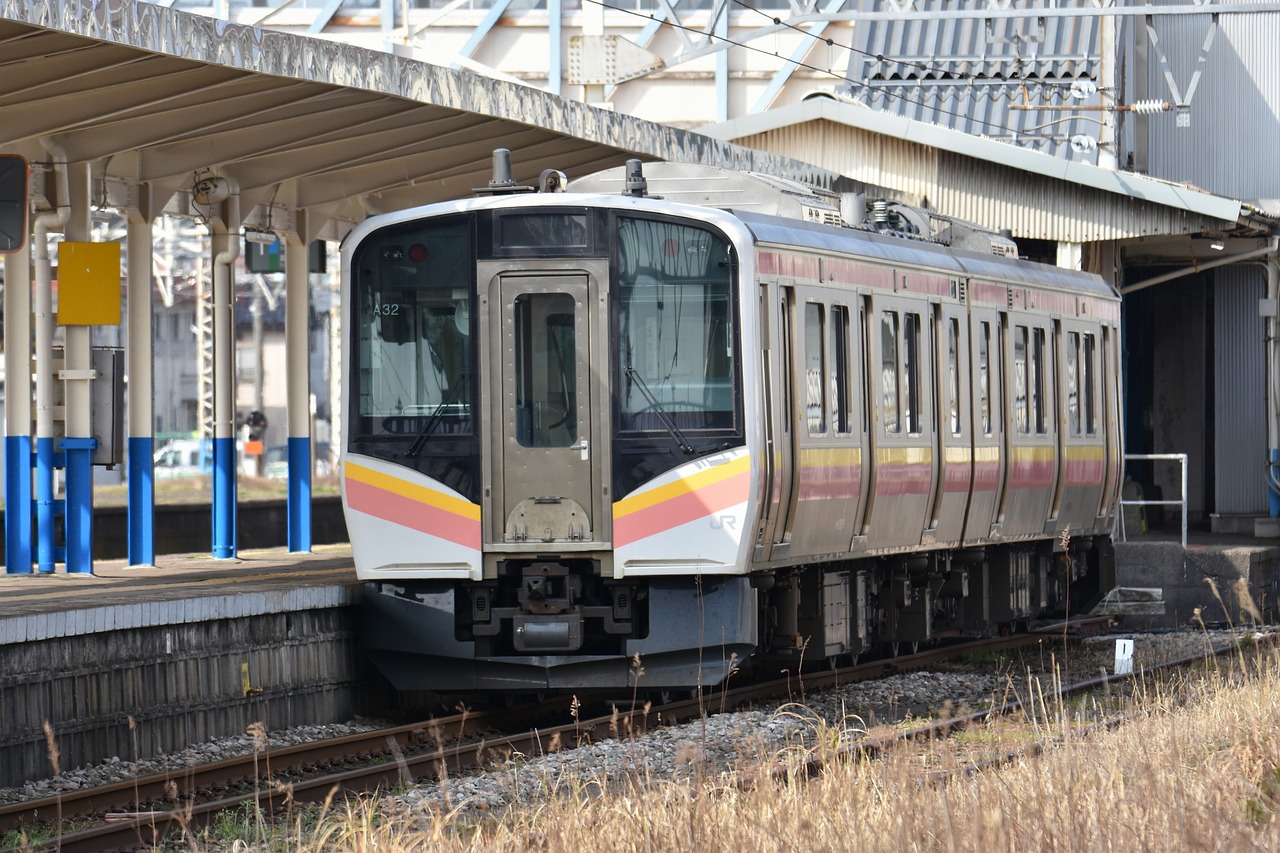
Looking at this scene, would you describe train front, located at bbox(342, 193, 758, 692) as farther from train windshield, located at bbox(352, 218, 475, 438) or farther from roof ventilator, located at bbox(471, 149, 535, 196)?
roof ventilator, located at bbox(471, 149, 535, 196)

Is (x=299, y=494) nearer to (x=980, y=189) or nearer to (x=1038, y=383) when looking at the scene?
(x=1038, y=383)

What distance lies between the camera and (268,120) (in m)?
14.0

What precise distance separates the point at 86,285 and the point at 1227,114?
18.7 meters

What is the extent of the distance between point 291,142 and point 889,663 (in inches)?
227

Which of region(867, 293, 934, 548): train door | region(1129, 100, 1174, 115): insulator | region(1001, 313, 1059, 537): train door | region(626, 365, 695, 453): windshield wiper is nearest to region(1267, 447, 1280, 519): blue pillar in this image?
region(1129, 100, 1174, 115): insulator

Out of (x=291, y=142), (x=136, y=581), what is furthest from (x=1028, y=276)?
(x=136, y=581)

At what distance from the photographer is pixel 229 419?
16.7 m

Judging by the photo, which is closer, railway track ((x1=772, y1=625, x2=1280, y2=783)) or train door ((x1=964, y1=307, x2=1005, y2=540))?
railway track ((x1=772, y1=625, x2=1280, y2=783))

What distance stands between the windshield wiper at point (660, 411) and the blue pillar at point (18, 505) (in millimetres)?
5444

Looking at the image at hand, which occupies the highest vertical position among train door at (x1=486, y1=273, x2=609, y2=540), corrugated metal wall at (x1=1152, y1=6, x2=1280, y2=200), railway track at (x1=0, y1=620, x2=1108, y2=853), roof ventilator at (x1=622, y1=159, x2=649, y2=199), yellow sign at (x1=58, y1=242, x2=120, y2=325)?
corrugated metal wall at (x1=1152, y1=6, x2=1280, y2=200)

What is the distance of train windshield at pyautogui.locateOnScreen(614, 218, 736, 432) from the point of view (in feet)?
38.0

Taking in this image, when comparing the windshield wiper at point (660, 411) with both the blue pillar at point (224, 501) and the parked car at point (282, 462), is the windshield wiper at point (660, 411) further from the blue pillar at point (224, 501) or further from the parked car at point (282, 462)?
the parked car at point (282, 462)

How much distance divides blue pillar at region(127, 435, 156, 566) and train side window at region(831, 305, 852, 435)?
5628mm

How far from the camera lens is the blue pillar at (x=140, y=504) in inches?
611
